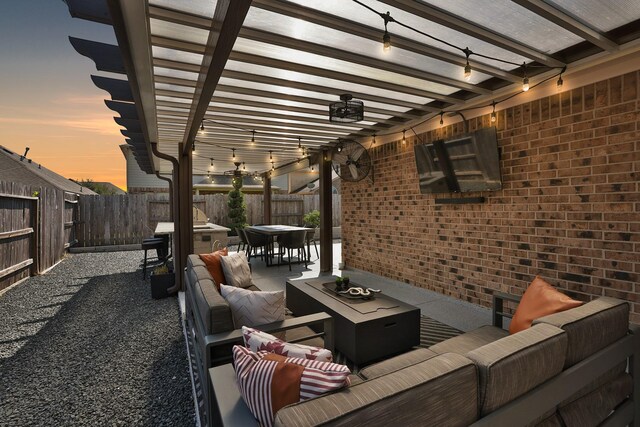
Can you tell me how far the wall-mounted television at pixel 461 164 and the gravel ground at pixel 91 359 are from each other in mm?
3790

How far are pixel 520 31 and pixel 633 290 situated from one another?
8.06 ft

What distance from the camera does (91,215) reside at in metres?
9.70

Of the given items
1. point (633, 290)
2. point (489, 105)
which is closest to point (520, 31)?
point (489, 105)

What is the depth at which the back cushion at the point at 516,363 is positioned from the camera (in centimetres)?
116

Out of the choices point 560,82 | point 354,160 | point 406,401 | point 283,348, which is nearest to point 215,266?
point 283,348

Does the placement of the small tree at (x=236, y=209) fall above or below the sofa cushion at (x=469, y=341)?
above

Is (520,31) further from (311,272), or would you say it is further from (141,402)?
(311,272)

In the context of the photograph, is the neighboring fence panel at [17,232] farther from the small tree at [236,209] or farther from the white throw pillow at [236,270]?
the small tree at [236,209]

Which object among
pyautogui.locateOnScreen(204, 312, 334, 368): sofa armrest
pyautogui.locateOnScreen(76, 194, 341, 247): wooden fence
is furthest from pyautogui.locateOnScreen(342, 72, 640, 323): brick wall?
pyautogui.locateOnScreen(76, 194, 341, 247): wooden fence

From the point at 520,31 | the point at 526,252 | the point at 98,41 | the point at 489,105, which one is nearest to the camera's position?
the point at 98,41

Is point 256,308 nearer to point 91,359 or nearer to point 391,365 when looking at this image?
point 391,365

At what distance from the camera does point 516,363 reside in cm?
123

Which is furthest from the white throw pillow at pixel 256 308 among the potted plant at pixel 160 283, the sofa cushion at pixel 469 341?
the potted plant at pixel 160 283

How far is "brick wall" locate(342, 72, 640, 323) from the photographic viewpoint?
273cm
